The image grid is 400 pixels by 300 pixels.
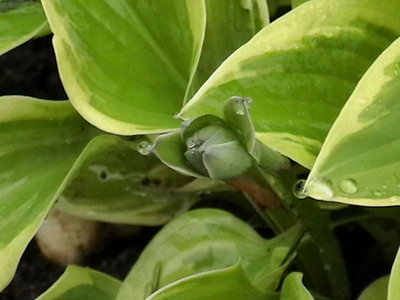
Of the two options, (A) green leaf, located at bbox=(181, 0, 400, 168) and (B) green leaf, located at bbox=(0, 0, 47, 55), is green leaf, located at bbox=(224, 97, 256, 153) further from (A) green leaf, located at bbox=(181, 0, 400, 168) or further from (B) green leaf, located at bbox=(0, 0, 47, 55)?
(B) green leaf, located at bbox=(0, 0, 47, 55)

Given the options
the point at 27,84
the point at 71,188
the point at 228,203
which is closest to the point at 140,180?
the point at 71,188

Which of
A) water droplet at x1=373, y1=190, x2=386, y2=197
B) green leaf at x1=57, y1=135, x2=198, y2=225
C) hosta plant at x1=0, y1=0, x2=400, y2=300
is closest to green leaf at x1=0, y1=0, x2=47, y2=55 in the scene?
hosta plant at x1=0, y1=0, x2=400, y2=300

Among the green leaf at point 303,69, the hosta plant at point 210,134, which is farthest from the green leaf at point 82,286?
the green leaf at point 303,69

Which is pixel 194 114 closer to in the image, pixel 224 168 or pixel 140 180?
pixel 224 168

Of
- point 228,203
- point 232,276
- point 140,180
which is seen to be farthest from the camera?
point 228,203

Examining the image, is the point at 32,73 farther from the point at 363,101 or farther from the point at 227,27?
the point at 363,101

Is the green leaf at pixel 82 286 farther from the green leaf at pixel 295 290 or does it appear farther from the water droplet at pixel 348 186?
the water droplet at pixel 348 186
